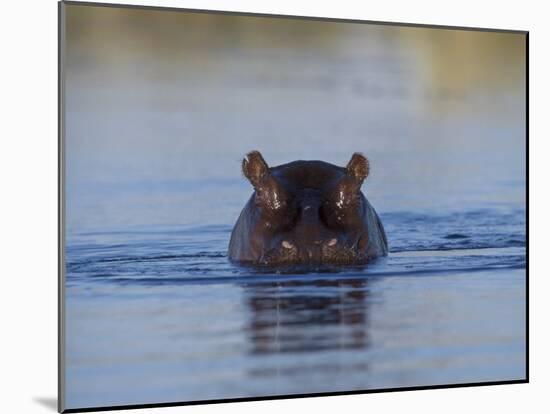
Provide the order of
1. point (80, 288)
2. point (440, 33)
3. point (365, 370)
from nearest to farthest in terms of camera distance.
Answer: point (80, 288) < point (365, 370) < point (440, 33)

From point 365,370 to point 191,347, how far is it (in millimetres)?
900

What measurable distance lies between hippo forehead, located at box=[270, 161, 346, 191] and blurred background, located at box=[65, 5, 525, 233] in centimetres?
6

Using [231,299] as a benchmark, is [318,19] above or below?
above

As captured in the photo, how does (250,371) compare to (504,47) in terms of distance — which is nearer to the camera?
(250,371)

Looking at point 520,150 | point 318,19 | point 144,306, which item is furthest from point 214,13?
Result: point 520,150

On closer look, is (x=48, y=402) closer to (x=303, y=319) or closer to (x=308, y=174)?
(x=303, y=319)

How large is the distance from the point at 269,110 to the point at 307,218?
24.1 inches

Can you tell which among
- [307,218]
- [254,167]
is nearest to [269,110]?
[254,167]

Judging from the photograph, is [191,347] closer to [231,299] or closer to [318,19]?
[231,299]

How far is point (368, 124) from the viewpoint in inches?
254

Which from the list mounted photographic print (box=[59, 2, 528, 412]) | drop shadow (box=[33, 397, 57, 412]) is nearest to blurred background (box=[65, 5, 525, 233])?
mounted photographic print (box=[59, 2, 528, 412])

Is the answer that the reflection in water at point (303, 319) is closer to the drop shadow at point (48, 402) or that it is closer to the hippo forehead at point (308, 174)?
the hippo forehead at point (308, 174)

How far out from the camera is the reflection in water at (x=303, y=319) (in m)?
5.98

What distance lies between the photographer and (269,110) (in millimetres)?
6273
